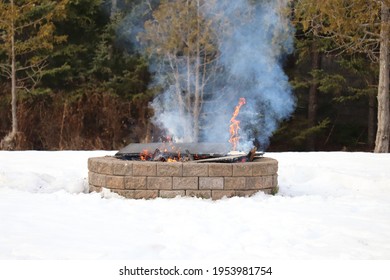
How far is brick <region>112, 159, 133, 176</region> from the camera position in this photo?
7.31m

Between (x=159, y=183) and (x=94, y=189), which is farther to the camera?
(x=94, y=189)

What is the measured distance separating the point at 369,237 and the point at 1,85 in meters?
15.9

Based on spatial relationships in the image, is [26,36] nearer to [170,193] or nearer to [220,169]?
[170,193]

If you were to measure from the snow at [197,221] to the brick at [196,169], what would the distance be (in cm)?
32

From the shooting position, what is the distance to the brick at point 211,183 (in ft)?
23.8

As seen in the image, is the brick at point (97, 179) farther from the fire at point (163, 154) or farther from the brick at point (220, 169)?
the brick at point (220, 169)

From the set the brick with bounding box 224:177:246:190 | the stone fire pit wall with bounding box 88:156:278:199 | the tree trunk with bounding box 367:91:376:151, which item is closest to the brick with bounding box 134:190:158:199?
the stone fire pit wall with bounding box 88:156:278:199

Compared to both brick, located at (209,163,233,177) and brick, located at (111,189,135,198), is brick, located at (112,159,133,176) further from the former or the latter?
brick, located at (209,163,233,177)

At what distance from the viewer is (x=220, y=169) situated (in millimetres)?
7266

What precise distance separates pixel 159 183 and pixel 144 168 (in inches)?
10.2

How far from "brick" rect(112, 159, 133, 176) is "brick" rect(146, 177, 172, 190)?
0.25m

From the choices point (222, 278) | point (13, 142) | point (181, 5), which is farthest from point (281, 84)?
point (222, 278)

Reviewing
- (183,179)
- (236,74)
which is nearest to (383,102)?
(236,74)

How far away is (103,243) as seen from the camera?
16.3 ft
